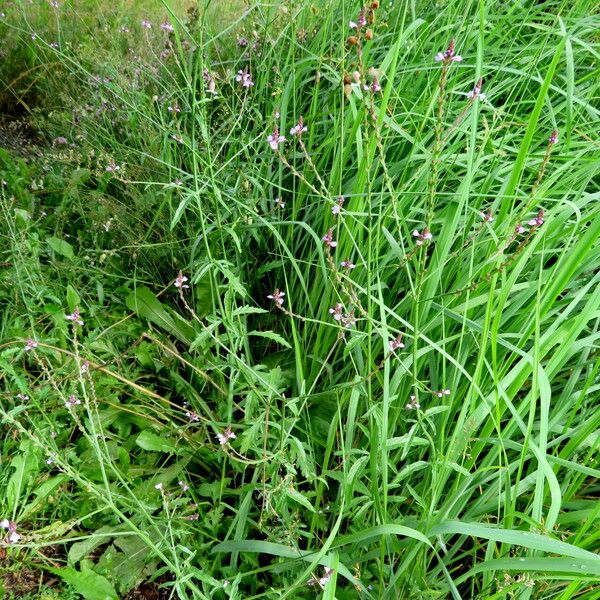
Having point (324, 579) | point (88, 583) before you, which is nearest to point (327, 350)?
point (324, 579)

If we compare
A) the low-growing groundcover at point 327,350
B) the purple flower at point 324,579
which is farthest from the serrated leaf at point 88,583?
the purple flower at point 324,579

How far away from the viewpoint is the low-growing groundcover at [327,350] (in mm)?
1408

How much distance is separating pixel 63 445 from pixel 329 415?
816mm

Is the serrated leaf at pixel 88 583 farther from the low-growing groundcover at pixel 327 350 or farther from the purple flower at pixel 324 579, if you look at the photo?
the purple flower at pixel 324 579

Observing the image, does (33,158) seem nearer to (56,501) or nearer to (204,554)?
(56,501)

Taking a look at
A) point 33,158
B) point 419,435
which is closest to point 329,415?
point 419,435

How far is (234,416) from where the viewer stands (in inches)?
82.7

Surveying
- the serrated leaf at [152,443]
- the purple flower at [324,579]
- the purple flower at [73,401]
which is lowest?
the purple flower at [324,579]

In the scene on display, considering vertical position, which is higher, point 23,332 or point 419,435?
point 23,332

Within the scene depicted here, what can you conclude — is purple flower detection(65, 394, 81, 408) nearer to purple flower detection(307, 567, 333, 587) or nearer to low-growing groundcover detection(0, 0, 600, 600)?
low-growing groundcover detection(0, 0, 600, 600)

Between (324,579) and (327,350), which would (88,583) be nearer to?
(324,579)

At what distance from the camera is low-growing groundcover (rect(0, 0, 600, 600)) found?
4.62ft

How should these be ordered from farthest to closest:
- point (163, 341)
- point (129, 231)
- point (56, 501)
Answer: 1. point (129, 231)
2. point (163, 341)
3. point (56, 501)

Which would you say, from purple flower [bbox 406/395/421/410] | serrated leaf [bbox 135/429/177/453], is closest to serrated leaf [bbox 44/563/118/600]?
serrated leaf [bbox 135/429/177/453]
